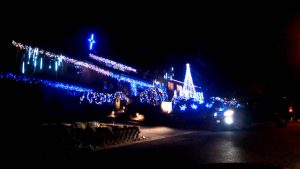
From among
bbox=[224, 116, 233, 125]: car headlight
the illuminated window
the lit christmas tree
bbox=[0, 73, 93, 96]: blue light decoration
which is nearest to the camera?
bbox=[0, 73, 93, 96]: blue light decoration

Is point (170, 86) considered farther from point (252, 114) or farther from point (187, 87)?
point (252, 114)

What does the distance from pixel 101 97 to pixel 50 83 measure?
7956 millimetres

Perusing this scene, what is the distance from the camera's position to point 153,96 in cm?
3869

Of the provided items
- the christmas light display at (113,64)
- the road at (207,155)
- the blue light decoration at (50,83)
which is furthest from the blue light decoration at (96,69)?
the road at (207,155)

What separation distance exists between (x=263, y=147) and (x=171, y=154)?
3658mm

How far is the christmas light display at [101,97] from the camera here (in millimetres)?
27531

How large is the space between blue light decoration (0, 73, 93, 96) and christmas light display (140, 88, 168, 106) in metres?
9.71

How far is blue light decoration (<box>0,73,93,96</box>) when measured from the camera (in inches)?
739

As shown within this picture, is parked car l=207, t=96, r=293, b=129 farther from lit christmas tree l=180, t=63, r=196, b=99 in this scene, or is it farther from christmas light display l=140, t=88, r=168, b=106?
lit christmas tree l=180, t=63, r=196, b=99

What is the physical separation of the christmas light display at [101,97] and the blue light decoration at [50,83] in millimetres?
555

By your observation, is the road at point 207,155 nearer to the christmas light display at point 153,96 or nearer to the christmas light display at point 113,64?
the christmas light display at point 113,64

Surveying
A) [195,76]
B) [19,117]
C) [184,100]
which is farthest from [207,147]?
[195,76]

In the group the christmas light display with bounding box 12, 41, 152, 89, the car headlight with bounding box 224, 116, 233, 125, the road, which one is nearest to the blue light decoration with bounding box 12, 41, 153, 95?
the christmas light display with bounding box 12, 41, 152, 89

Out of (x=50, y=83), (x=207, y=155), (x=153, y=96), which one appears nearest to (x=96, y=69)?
(x=50, y=83)
